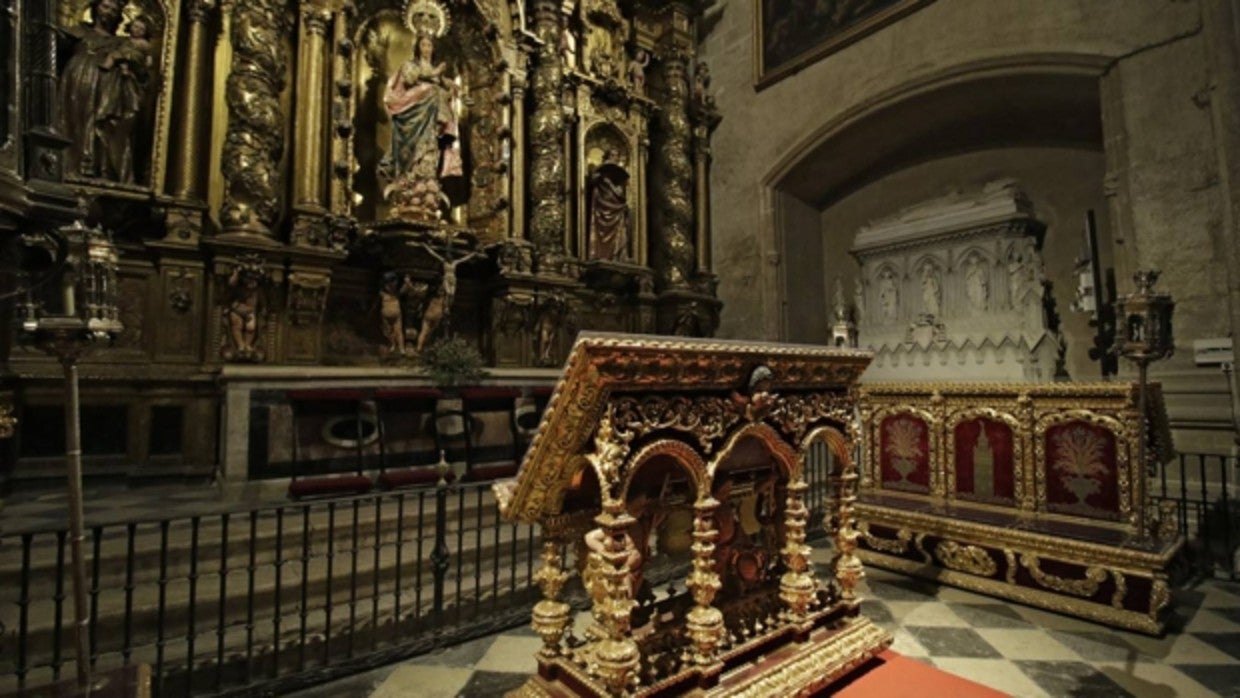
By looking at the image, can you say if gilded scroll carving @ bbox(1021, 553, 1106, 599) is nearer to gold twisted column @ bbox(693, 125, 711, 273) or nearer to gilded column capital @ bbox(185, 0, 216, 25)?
gold twisted column @ bbox(693, 125, 711, 273)

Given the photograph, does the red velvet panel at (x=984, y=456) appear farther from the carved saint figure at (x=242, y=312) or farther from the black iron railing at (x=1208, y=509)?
the carved saint figure at (x=242, y=312)

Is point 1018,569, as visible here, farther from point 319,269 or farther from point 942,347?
point 319,269

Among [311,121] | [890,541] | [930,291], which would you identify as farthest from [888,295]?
[311,121]

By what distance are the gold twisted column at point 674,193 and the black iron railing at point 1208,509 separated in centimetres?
627

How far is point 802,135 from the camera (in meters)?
8.55

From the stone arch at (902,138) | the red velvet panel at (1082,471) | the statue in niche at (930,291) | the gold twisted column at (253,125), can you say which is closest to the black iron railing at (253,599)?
the gold twisted column at (253,125)

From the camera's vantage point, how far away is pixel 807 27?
340 inches

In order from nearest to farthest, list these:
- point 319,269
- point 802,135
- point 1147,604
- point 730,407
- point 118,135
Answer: point 730,407
point 1147,604
point 118,135
point 319,269
point 802,135

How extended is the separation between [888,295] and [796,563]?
22.9ft

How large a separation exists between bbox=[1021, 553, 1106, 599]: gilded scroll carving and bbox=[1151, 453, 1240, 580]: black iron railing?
52.1 inches

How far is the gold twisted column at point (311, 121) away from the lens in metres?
6.32

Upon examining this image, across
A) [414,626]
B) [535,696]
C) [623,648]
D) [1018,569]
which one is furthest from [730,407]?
[1018,569]

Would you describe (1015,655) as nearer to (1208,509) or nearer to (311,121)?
(1208,509)

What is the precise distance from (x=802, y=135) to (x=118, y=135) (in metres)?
8.39
